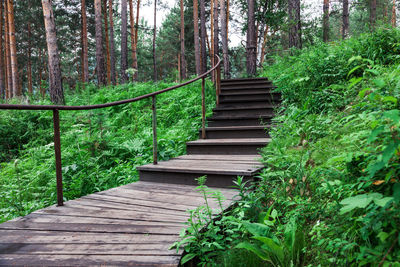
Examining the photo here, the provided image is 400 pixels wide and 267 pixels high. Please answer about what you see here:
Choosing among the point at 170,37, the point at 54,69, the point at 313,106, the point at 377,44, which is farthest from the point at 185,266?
the point at 170,37

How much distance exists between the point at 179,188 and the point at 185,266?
1.51 m

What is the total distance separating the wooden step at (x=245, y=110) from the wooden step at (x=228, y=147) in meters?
1.32

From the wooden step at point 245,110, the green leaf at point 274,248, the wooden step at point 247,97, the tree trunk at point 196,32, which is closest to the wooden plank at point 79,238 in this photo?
the green leaf at point 274,248

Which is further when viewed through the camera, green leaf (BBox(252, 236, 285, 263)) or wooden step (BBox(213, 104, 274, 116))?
wooden step (BBox(213, 104, 274, 116))

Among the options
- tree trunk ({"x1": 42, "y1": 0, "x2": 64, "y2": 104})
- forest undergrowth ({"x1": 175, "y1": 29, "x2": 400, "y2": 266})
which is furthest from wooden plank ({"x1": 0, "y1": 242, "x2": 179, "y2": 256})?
tree trunk ({"x1": 42, "y1": 0, "x2": 64, "y2": 104})

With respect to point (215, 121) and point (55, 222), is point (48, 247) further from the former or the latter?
point (215, 121)

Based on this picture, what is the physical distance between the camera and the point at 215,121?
5445 millimetres

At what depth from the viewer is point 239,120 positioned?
5219mm

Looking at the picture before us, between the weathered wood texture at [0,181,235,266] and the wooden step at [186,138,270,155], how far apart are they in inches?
50.2

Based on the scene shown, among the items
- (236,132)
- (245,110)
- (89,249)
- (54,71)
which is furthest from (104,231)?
(54,71)

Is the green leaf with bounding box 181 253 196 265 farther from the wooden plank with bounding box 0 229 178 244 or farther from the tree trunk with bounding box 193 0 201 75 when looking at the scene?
the tree trunk with bounding box 193 0 201 75

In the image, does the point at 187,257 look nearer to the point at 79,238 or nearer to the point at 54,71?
the point at 79,238

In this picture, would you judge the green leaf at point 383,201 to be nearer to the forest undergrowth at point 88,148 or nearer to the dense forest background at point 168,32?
the forest undergrowth at point 88,148

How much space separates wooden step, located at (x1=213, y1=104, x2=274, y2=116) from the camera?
5.34 meters
